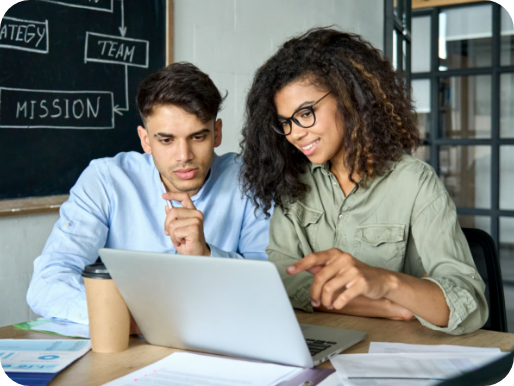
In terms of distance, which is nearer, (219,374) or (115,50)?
(219,374)

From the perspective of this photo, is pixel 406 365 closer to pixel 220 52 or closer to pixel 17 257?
pixel 17 257

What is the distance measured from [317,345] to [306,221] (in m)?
0.54

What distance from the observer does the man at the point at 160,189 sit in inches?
57.6

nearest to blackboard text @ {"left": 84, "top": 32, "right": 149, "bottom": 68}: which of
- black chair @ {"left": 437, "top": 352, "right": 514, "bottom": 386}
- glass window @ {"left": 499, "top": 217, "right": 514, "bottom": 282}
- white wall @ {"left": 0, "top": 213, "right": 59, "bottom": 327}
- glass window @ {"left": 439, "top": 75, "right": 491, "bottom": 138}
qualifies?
white wall @ {"left": 0, "top": 213, "right": 59, "bottom": 327}

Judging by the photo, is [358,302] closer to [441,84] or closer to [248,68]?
[248,68]

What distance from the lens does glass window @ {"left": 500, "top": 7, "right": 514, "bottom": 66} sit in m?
4.15

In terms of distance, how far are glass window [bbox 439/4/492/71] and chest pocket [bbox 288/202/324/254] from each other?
3476 mm

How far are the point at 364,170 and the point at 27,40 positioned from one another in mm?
1084

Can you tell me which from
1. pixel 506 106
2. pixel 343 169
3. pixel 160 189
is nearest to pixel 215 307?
pixel 343 169

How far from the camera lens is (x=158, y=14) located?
2.02 metres

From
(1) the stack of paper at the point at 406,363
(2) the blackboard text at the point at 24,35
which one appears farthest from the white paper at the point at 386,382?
(2) the blackboard text at the point at 24,35

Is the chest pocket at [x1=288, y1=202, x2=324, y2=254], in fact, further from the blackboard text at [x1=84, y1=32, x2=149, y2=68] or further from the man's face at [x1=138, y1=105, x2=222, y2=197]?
the blackboard text at [x1=84, y1=32, x2=149, y2=68]

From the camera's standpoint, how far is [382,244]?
133cm

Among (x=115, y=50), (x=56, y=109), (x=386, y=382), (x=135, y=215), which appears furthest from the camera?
(x=115, y=50)
